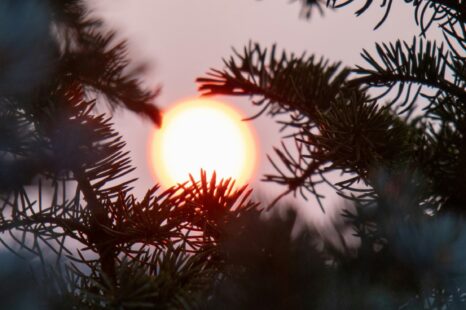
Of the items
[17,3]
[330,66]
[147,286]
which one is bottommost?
[147,286]

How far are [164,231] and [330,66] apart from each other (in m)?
0.20

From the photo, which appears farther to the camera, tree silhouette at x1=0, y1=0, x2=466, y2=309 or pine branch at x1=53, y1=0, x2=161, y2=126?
pine branch at x1=53, y1=0, x2=161, y2=126

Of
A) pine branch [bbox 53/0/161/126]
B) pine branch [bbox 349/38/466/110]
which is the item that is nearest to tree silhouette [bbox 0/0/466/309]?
pine branch [bbox 349/38/466/110]

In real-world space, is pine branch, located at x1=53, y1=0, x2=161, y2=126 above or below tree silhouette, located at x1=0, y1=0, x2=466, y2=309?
above

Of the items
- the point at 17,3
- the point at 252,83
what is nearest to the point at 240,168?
the point at 252,83

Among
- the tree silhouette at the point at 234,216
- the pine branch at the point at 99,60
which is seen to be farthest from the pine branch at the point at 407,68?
the pine branch at the point at 99,60

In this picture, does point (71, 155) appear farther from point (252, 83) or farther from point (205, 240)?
point (252, 83)

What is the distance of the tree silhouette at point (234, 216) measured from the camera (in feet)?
0.85

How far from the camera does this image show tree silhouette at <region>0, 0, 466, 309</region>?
0.26 metres

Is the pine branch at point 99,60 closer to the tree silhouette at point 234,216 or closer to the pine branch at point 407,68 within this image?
the tree silhouette at point 234,216

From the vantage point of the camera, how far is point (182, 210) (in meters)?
0.32

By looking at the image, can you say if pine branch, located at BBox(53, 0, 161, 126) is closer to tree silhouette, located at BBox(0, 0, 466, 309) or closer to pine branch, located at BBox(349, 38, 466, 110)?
tree silhouette, located at BBox(0, 0, 466, 309)

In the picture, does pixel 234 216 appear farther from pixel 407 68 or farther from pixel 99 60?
pixel 99 60

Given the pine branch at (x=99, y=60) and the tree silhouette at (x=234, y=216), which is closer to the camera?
the tree silhouette at (x=234, y=216)
